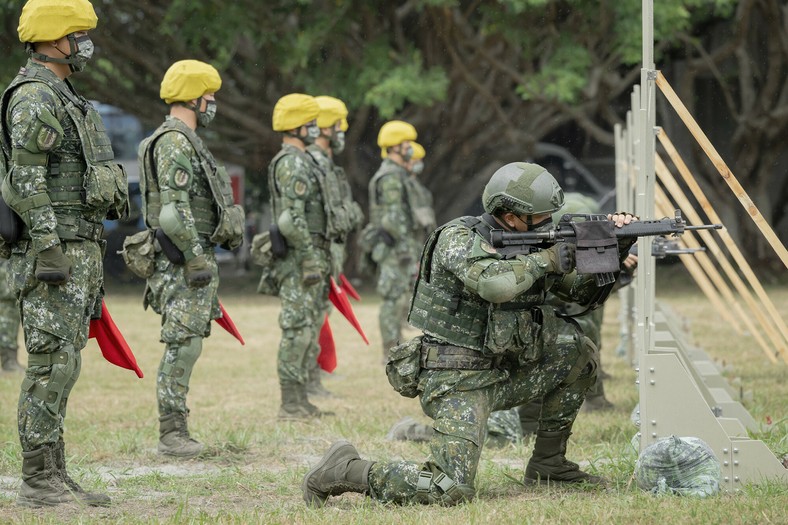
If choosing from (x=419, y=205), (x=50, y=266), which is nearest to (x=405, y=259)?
(x=419, y=205)

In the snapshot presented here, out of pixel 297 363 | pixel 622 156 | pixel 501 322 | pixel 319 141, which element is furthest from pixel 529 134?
pixel 501 322

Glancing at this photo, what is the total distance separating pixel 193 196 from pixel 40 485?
7.21ft

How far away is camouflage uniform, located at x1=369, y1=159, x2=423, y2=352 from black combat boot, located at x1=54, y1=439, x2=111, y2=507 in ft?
20.6

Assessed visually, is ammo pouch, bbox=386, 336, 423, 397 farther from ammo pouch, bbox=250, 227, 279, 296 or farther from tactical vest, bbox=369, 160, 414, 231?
tactical vest, bbox=369, 160, 414, 231

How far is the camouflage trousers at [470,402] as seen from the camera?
5293mm

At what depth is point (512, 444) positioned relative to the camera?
276 inches

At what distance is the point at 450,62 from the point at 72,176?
14894 millimetres

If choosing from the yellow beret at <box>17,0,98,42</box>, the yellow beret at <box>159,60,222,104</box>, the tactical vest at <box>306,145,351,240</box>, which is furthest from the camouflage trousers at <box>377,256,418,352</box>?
the yellow beret at <box>17,0,98,42</box>

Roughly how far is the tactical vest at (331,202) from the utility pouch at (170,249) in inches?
77.0

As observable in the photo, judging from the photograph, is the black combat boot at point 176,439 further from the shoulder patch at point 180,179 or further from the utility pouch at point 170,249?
the shoulder patch at point 180,179

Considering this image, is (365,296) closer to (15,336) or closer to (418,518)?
(15,336)

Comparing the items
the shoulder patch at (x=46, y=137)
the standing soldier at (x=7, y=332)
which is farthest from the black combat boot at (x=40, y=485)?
the standing soldier at (x=7, y=332)

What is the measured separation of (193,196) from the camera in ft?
23.3

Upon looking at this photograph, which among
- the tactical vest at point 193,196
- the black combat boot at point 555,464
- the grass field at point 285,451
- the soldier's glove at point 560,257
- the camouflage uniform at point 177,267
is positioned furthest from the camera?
the tactical vest at point 193,196
